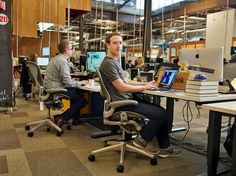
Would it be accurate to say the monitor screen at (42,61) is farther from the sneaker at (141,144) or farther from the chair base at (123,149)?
the sneaker at (141,144)

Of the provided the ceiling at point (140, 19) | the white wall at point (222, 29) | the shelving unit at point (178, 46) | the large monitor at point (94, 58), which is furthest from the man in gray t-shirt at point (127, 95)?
the shelving unit at point (178, 46)

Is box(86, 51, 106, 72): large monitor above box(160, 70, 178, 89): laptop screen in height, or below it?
above

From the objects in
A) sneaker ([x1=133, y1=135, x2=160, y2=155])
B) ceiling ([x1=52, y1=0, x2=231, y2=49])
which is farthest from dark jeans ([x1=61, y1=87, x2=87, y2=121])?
ceiling ([x1=52, y1=0, x2=231, y2=49])

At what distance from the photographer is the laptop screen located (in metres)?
2.71

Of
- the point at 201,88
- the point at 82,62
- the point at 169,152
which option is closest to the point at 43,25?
the point at 82,62

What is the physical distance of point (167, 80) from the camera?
108 inches

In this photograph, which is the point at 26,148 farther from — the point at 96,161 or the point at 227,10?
the point at 227,10

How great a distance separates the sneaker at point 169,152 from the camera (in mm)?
2888

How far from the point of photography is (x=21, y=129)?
393cm

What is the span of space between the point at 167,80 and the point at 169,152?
87 centimetres

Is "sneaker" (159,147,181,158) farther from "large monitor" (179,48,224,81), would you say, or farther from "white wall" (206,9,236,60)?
"white wall" (206,9,236,60)

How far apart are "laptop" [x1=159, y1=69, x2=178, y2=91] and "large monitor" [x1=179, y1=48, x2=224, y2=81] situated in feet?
0.66

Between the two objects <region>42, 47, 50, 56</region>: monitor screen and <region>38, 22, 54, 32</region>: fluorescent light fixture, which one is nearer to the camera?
<region>42, 47, 50, 56</region>: monitor screen

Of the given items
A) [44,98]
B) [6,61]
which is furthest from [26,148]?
[6,61]
